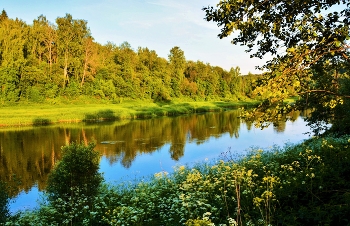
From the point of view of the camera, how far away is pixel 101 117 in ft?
163

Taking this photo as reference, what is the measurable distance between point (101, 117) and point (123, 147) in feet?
80.1

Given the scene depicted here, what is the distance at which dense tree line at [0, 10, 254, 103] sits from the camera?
58625 millimetres

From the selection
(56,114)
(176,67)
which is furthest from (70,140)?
(176,67)

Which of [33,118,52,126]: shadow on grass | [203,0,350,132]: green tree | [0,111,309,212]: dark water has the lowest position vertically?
[0,111,309,212]: dark water

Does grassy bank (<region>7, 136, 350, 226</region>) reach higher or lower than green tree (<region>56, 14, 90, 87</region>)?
lower

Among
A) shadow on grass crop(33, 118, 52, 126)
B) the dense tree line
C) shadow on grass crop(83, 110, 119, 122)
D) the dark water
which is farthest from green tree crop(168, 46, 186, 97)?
the dark water

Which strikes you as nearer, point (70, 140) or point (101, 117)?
point (70, 140)

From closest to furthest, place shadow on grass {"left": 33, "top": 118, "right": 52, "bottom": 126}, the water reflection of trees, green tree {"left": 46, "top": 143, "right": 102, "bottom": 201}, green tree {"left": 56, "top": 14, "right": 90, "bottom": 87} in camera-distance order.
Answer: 1. green tree {"left": 46, "top": 143, "right": 102, "bottom": 201}
2. the water reflection of trees
3. shadow on grass {"left": 33, "top": 118, "right": 52, "bottom": 126}
4. green tree {"left": 56, "top": 14, "right": 90, "bottom": 87}

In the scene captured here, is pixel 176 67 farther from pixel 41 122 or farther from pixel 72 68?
pixel 41 122

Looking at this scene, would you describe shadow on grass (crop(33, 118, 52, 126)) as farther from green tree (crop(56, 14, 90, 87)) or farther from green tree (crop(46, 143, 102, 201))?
green tree (crop(46, 143, 102, 201))

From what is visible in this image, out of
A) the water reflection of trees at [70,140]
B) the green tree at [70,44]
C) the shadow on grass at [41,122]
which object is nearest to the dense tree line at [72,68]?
the green tree at [70,44]

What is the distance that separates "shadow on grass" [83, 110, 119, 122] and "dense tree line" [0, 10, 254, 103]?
55.0 feet

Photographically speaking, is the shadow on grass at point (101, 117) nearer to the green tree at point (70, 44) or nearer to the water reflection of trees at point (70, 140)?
the water reflection of trees at point (70, 140)

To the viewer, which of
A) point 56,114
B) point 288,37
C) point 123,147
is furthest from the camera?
point 56,114
